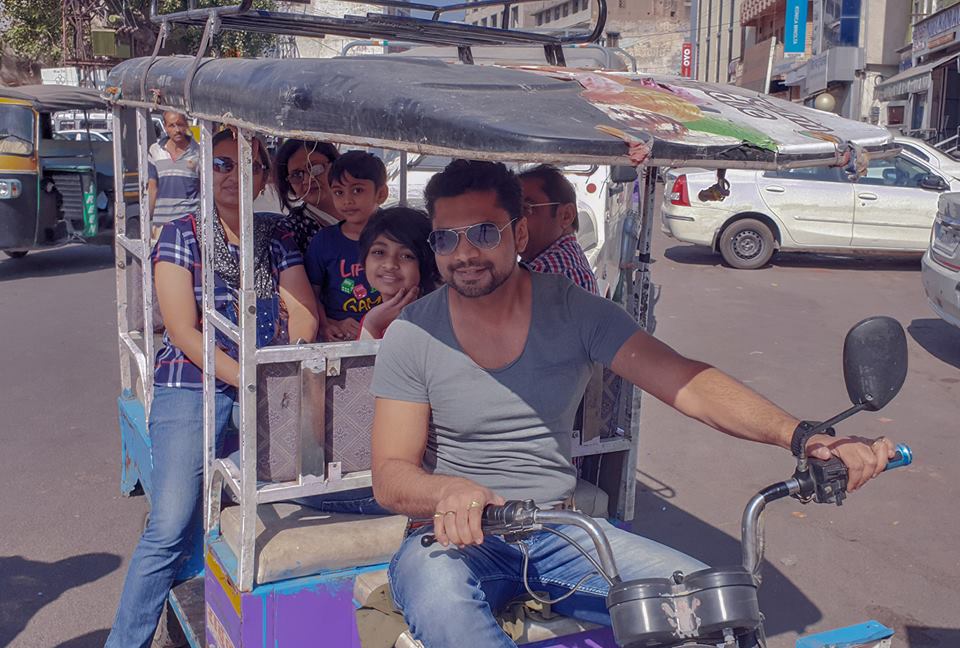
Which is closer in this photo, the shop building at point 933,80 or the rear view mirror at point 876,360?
the rear view mirror at point 876,360

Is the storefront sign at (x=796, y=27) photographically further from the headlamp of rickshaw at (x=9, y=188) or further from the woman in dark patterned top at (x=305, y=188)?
the woman in dark patterned top at (x=305, y=188)

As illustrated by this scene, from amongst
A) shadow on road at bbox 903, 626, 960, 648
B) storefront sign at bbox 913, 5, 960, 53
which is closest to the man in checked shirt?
shadow on road at bbox 903, 626, 960, 648

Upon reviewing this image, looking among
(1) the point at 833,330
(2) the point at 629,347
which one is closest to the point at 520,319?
(2) the point at 629,347

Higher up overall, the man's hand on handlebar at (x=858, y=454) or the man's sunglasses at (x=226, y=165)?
the man's sunglasses at (x=226, y=165)

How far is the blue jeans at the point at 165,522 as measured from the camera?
355 centimetres

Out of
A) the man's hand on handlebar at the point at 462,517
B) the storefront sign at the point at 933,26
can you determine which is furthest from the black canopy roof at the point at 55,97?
the storefront sign at the point at 933,26

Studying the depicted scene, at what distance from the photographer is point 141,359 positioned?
4.43 m

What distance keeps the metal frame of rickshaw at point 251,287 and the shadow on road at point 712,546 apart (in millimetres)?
1245

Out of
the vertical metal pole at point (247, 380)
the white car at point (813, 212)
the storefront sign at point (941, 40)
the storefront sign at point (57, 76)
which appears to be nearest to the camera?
the vertical metal pole at point (247, 380)

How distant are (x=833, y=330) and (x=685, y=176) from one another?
5.09 meters

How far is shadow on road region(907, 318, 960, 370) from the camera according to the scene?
9.23 m

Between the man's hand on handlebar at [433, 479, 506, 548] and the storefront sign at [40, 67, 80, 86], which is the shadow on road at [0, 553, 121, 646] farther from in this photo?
the storefront sign at [40, 67, 80, 86]

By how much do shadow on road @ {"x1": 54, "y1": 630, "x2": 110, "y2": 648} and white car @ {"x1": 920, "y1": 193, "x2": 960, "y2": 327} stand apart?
7.03m

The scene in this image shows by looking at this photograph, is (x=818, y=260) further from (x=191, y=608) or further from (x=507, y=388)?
(x=507, y=388)
